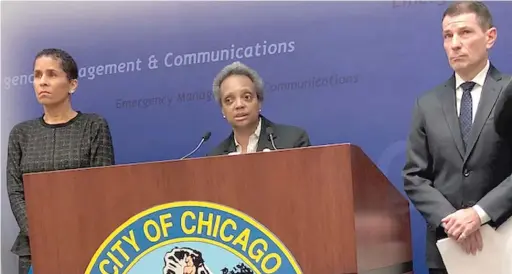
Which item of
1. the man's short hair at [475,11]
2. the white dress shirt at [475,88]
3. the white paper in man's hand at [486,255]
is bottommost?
the white paper in man's hand at [486,255]

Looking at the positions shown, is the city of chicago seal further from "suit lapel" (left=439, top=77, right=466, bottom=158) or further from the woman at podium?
the woman at podium

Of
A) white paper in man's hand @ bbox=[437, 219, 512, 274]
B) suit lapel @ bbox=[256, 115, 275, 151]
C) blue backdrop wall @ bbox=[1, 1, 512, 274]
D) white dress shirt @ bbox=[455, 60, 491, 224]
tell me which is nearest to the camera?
white paper in man's hand @ bbox=[437, 219, 512, 274]

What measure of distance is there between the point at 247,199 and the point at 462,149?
2.67 feet

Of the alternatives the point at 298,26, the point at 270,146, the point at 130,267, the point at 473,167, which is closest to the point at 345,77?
the point at 298,26

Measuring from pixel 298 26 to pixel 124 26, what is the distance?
87cm

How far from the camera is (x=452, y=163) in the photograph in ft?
7.06

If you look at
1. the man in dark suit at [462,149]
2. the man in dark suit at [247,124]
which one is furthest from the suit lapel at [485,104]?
the man in dark suit at [247,124]

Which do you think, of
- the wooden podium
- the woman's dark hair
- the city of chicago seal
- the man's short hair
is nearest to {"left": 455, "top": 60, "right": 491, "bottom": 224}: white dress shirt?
the man's short hair

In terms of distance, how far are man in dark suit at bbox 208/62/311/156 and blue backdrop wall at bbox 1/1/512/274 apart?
754 mm

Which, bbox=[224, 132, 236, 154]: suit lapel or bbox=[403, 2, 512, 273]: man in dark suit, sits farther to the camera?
bbox=[224, 132, 236, 154]: suit lapel

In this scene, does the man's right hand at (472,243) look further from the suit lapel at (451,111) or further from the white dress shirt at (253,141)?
the white dress shirt at (253,141)

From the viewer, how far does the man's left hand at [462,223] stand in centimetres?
198

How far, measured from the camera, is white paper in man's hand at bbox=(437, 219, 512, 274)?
1936 mm

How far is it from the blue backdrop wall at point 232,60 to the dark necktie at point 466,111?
0.95 m
